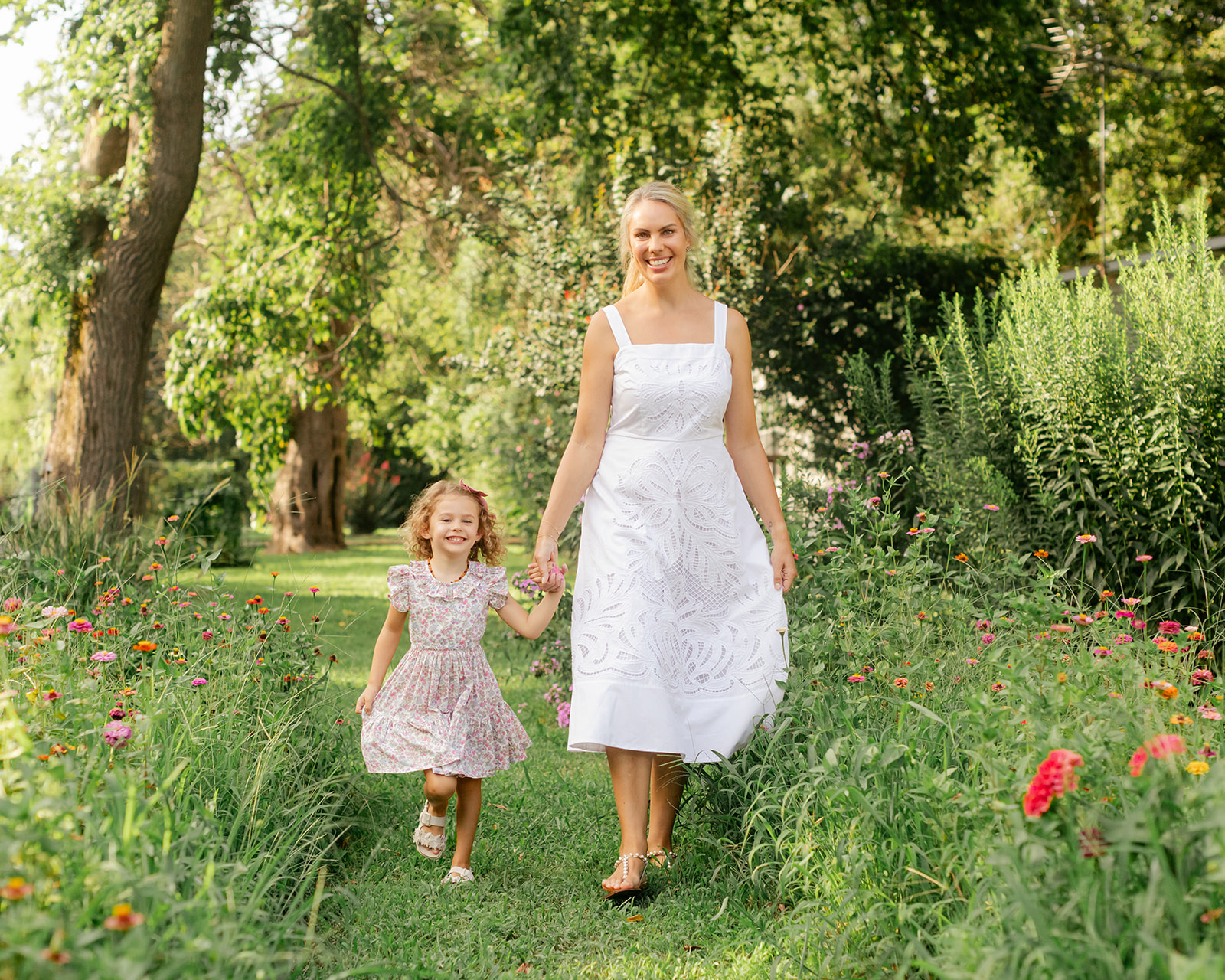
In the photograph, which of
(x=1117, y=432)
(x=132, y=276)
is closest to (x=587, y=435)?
(x=1117, y=432)

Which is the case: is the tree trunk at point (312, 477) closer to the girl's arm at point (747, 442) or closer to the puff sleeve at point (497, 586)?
the puff sleeve at point (497, 586)

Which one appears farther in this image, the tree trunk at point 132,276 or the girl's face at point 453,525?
the tree trunk at point 132,276

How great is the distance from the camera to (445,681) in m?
3.32

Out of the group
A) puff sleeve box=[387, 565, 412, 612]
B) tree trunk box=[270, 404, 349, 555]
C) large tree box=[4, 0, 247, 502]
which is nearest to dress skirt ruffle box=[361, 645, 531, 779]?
puff sleeve box=[387, 565, 412, 612]

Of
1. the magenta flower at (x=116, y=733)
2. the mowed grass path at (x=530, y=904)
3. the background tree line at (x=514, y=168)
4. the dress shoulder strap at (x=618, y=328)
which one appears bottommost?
the mowed grass path at (x=530, y=904)

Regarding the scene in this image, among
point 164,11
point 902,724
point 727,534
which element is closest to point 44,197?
point 164,11

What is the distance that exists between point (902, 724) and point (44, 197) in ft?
24.7

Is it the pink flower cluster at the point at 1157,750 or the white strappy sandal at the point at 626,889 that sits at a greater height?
the pink flower cluster at the point at 1157,750

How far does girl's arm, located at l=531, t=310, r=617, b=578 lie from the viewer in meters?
3.22

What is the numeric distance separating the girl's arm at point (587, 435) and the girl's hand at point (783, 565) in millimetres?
635

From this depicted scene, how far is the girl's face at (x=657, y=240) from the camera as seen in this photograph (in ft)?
10.7

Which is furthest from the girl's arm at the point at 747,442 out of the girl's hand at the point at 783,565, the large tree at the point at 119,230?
the large tree at the point at 119,230

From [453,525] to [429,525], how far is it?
15 cm

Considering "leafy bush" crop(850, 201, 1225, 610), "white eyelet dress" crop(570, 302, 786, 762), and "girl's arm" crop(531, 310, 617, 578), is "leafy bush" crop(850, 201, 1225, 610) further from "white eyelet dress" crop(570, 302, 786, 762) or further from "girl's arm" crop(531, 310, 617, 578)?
"girl's arm" crop(531, 310, 617, 578)
